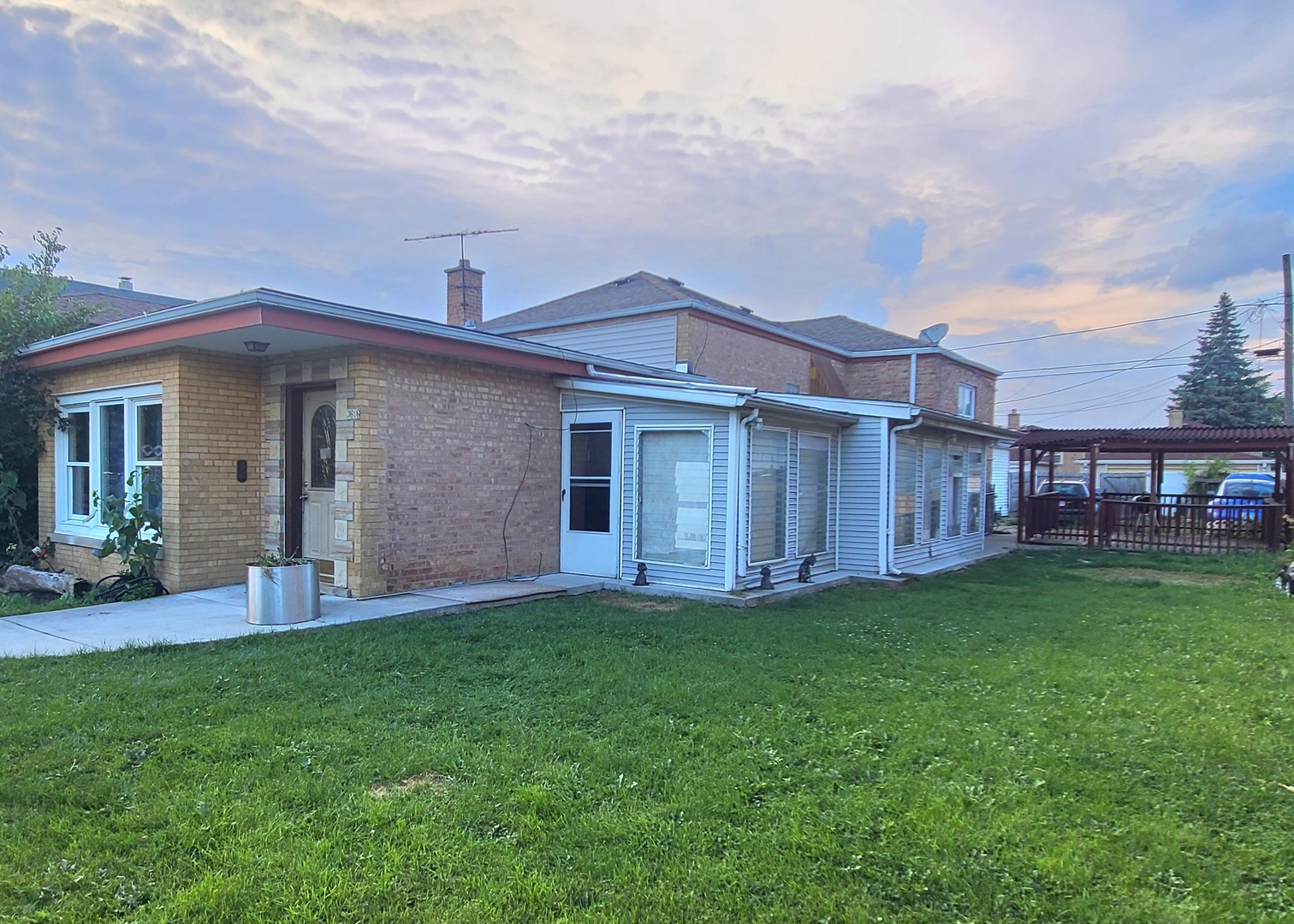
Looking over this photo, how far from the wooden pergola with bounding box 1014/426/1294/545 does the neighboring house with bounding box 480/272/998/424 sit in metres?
2.69

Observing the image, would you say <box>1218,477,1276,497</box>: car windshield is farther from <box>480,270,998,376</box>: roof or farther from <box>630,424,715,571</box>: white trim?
<box>630,424,715,571</box>: white trim

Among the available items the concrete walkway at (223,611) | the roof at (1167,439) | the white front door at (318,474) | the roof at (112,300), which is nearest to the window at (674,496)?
the concrete walkway at (223,611)

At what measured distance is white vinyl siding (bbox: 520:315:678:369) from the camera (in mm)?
14500

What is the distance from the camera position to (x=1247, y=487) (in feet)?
75.8

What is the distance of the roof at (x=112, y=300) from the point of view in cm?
1392

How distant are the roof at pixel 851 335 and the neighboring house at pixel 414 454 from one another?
31.7 feet

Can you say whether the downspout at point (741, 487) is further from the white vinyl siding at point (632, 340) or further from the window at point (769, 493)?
the white vinyl siding at point (632, 340)

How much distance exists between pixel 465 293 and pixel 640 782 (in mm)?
17021

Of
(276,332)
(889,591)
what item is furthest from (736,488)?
(276,332)

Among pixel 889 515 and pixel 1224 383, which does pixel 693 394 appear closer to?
pixel 889 515

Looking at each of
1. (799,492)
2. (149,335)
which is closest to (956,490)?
(799,492)

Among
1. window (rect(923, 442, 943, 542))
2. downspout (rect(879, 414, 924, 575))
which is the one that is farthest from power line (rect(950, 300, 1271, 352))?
downspout (rect(879, 414, 924, 575))

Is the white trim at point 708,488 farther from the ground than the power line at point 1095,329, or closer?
closer

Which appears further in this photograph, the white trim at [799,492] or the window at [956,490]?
the window at [956,490]
